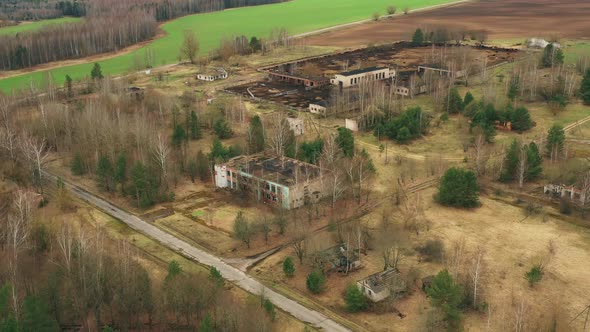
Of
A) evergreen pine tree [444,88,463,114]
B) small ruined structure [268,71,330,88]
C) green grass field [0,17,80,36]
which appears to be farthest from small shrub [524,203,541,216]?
green grass field [0,17,80,36]

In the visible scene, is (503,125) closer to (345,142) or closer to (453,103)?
(453,103)

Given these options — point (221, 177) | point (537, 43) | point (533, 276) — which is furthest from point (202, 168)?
point (537, 43)

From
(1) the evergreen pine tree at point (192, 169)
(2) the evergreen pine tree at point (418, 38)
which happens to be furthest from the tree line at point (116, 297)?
(2) the evergreen pine tree at point (418, 38)

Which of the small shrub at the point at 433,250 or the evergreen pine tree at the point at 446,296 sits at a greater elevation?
the evergreen pine tree at the point at 446,296

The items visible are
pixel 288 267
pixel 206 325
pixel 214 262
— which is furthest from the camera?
pixel 214 262

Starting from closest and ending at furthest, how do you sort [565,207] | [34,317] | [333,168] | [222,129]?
1. [34,317]
2. [565,207]
3. [333,168]
4. [222,129]

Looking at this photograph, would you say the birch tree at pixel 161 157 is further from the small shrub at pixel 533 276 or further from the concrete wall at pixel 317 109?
the small shrub at pixel 533 276
